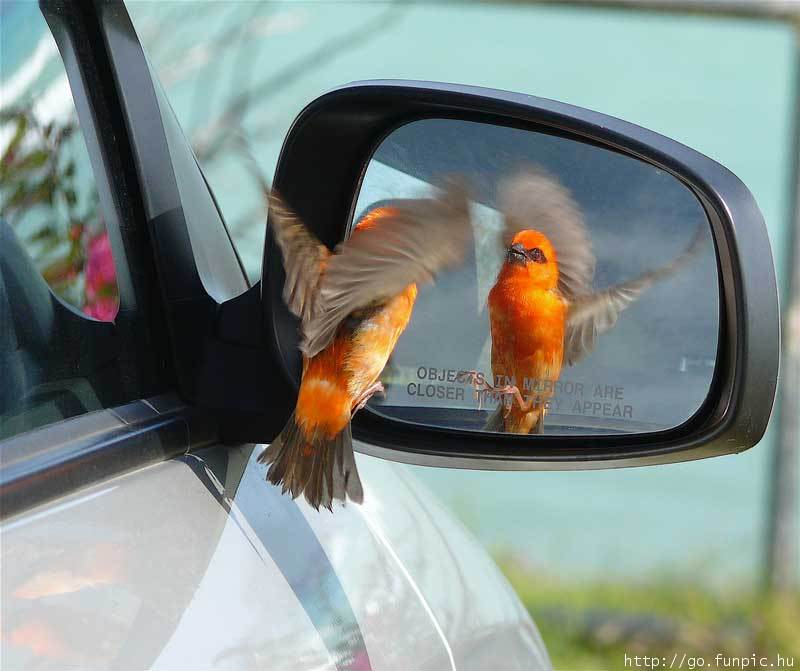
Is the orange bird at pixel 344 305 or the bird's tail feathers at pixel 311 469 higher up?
the orange bird at pixel 344 305

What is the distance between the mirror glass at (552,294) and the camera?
103cm

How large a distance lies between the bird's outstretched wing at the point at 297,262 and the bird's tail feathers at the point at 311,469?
0.43 feet

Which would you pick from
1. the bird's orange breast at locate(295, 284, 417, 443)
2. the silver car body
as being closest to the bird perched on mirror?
the bird's orange breast at locate(295, 284, 417, 443)

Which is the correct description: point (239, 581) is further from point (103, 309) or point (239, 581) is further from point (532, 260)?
point (532, 260)

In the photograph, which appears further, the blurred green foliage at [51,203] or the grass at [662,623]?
the grass at [662,623]

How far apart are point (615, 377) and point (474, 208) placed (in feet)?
0.93

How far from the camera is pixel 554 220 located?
1.04 m

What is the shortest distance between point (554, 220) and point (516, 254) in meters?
0.07

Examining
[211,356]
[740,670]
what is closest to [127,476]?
[211,356]

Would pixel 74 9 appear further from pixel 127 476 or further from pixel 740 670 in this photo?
pixel 740 670

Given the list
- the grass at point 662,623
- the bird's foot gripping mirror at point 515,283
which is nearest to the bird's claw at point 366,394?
the bird's foot gripping mirror at point 515,283

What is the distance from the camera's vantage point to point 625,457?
1143 millimetres

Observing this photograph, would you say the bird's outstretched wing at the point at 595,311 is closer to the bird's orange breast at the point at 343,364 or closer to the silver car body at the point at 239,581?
the bird's orange breast at the point at 343,364

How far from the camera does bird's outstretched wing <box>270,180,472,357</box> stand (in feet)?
3.29
